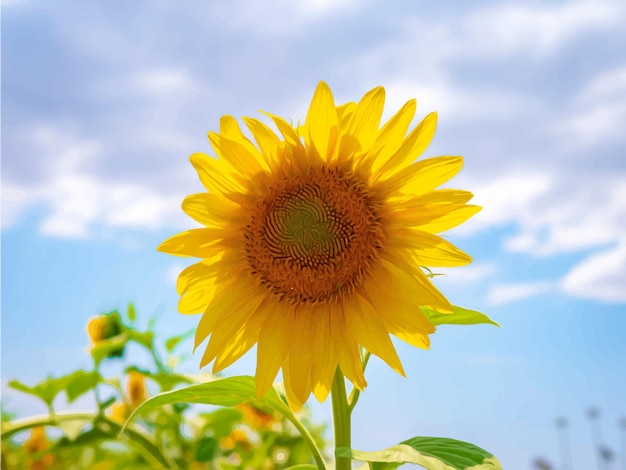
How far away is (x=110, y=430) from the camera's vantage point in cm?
151

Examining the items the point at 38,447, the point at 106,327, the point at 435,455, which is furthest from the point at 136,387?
the point at 435,455

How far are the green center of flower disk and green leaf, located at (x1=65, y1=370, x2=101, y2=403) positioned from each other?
52 cm

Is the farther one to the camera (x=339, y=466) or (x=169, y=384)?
(x=169, y=384)

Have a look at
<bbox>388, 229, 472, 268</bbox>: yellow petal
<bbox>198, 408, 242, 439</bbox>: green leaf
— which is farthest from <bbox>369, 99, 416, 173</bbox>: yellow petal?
<bbox>198, 408, 242, 439</bbox>: green leaf

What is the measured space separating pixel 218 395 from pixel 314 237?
1.03 ft

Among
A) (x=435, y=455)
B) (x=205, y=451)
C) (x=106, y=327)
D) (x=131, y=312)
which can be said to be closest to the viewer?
(x=435, y=455)

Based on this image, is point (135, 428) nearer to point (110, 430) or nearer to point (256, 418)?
point (110, 430)

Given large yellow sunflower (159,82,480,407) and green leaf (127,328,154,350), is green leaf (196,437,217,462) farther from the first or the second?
large yellow sunflower (159,82,480,407)

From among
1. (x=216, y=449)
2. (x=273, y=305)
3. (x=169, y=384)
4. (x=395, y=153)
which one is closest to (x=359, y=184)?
(x=395, y=153)

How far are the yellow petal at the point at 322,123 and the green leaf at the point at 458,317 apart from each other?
0.31m

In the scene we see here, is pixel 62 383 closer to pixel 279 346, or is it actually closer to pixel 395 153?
pixel 279 346

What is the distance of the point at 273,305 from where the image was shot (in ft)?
3.99

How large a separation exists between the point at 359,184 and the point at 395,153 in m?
0.08

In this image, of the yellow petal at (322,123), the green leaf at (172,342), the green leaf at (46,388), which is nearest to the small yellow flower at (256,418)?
the green leaf at (172,342)
